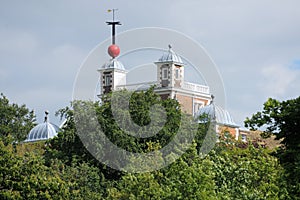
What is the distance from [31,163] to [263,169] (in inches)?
453

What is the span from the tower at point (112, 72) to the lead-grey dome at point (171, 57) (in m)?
Answer: 4.88

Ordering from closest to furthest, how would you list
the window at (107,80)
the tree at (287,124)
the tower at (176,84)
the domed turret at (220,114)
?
the tree at (287,124) < the domed turret at (220,114) < the tower at (176,84) < the window at (107,80)

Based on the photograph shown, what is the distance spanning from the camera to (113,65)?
338 ft

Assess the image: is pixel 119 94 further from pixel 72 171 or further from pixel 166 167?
pixel 166 167

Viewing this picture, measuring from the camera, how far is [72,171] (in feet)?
188

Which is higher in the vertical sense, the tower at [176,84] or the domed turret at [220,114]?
the tower at [176,84]

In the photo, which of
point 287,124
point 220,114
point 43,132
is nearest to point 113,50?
point 43,132

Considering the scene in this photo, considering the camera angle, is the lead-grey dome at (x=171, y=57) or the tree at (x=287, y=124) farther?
the lead-grey dome at (x=171, y=57)

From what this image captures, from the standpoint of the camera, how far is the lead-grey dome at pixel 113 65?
102894mm

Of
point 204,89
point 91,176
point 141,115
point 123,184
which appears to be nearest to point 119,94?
point 141,115

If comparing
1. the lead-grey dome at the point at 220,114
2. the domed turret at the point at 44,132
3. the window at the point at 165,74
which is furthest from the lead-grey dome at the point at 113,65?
the lead-grey dome at the point at 220,114

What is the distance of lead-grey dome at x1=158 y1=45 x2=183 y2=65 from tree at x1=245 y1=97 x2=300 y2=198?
2703 inches

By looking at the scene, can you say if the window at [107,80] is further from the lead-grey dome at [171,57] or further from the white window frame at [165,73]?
the white window frame at [165,73]

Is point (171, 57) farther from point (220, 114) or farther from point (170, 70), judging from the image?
point (220, 114)
